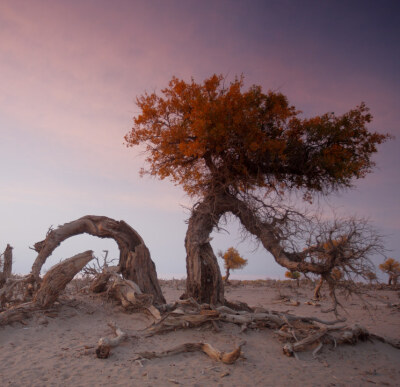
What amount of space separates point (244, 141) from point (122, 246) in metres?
6.22

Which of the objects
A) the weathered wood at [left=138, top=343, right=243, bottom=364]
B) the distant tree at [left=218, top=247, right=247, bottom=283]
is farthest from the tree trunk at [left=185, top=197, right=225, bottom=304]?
the distant tree at [left=218, top=247, right=247, bottom=283]

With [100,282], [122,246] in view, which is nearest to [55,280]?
[100,282]

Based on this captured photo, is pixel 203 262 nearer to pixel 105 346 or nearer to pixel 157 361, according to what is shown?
pixel 157 361

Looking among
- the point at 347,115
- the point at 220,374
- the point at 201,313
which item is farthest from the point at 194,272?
the point at 347,115

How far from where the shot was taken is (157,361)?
6.92 metres

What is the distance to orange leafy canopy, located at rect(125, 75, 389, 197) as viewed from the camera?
11.4 metres

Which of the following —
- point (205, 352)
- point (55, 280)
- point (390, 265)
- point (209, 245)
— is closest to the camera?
point (205, 352)

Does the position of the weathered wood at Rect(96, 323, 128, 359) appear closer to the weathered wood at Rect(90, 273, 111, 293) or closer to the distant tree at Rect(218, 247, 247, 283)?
the weathered wood at Rect(90, 273, 111, 293)

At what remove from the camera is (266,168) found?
41.3ft

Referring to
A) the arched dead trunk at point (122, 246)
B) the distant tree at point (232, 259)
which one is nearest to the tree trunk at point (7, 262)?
the arched dead trunk at point (122, 246)

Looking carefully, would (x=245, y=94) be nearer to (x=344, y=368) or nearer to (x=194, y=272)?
(x=194, y=272)

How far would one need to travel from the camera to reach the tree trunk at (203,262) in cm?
1157

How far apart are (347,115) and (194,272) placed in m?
8.30

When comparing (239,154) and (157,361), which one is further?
(239,154)
